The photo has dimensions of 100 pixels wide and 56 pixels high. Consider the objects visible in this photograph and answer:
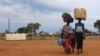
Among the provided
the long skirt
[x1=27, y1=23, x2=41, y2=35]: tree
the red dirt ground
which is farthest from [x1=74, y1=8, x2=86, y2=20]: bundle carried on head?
[x1=27, y1=23, x2=41, y2=35]: tree

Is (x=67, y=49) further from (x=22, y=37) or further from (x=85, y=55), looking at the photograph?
(x=22, y=37)

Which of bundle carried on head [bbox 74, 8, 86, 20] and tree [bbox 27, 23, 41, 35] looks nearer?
bundle carried on head [bbox 74, 8, 86, 20]

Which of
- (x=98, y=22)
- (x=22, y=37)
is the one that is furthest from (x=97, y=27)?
(x=22, y=37)

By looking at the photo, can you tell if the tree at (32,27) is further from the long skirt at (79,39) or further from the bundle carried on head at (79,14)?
the long skirt at (79,39)

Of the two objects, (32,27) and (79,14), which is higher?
(32,27)

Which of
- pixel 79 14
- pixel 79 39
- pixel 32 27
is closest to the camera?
pixel 79 39

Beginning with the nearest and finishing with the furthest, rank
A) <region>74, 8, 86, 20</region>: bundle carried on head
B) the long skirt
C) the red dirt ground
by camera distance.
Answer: the long skirt < <region>74, 8, 86, 20</region>: bundle carried on head < the red dirt ground

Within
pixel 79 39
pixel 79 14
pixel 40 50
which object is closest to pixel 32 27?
pixel 40 50

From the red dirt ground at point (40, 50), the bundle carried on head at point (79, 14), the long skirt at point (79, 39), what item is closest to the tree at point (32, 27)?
the red dirt ground at point (40, 50)

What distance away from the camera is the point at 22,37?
71.1 metres

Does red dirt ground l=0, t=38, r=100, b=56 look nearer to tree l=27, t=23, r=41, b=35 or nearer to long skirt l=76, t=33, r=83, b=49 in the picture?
long skirt l=76, t=33, r=83, b=49

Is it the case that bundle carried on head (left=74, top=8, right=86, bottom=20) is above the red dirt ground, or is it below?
above

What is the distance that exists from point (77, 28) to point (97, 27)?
3873 inches

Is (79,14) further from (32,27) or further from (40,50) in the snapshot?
(32,27)
